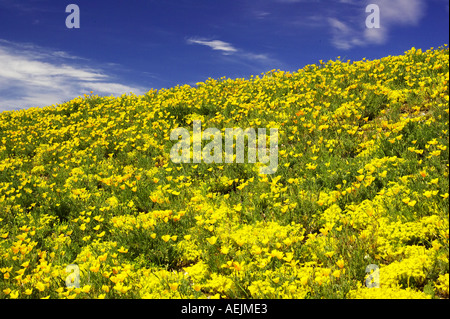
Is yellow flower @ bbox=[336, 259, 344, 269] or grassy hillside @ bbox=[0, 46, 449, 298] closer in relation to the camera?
yellow flower @ bbox=[336, 259, 344, 269]

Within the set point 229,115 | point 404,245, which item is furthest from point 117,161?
point 404,245

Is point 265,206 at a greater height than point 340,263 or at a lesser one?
greater

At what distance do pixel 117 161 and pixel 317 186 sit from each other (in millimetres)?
5076

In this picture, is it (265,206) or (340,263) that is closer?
(340,263)

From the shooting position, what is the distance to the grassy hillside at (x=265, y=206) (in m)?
3.26

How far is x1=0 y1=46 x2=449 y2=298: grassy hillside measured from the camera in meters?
3.26

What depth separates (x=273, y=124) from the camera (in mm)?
7059

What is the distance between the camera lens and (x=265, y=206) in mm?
4723

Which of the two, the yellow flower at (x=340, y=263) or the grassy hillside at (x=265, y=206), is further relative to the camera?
the grassy hillside at (x=265, y=206)

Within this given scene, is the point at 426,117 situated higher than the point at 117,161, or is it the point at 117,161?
the point at 426,117

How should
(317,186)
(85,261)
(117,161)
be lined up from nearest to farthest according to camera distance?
(85,261)
(317,186)
(117,161)

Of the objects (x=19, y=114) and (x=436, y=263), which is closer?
(x=436, y=263)
